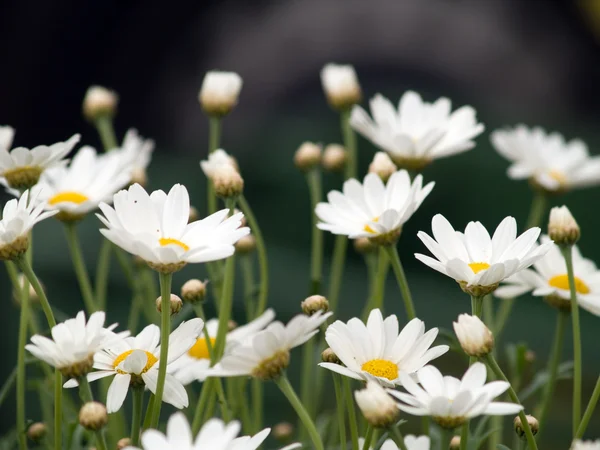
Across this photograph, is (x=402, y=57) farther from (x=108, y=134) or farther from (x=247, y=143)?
(x=108, y=134)

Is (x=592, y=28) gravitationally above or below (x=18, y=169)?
above

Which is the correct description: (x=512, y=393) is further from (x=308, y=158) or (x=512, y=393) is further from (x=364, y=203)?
(x=308, y=158)

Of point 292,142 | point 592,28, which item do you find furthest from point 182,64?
point 592,28

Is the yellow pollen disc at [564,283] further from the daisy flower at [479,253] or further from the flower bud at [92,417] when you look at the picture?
the flower bud at [92,417]

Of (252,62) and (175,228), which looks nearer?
(175,228)

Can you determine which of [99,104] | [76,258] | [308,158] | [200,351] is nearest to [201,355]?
[200,351]

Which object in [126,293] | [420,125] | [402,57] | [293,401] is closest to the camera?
[293,401]

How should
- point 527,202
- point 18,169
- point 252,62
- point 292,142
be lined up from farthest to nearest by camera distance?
point 252,62 < point 292,142 < point 527,202 < point 18,169

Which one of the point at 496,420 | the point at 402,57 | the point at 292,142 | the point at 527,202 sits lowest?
the point at 496,420
